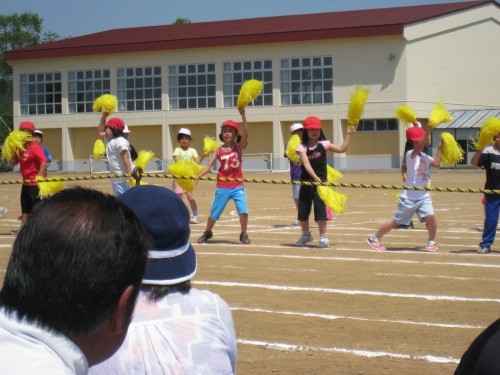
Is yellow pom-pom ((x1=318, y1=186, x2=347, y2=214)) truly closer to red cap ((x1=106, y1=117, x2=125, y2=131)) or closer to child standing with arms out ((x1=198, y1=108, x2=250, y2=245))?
child standing with arms out ((x1=198, y1=108, x2=250, y2=245))

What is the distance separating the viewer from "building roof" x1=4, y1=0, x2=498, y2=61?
57.0 metres

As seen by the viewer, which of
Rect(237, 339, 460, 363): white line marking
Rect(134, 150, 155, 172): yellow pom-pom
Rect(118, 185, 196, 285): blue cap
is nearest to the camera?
Rect(118, 185, 196, 285): blue cap

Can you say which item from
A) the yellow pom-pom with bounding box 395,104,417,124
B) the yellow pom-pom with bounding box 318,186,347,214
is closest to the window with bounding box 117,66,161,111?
the yellow pom-pom with bounding box 395,104,417,124

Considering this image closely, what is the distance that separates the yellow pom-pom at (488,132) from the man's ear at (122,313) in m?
11.7

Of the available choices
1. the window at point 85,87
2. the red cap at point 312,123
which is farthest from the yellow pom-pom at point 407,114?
the window at point 85,87

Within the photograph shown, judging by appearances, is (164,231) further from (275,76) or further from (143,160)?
(275,76)

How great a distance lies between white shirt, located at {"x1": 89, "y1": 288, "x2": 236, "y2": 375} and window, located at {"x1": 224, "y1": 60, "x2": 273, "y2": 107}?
56.4m

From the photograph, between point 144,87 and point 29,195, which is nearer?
point 29,195

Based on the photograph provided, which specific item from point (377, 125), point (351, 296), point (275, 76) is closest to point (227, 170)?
point (351, 296)

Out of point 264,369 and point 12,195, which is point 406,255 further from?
point 12,195

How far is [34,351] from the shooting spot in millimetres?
1894

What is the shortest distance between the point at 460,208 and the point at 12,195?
1456 cm

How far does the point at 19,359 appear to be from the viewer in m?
1.86

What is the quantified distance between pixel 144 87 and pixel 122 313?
62.0m
